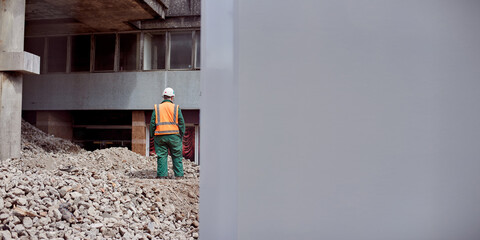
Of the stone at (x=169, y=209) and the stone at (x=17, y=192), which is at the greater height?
the stone at (x=17, y=192)

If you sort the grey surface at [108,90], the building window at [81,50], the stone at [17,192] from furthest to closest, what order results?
the building window at [81,50], the grey surface at [108,90], the stone at [17,192]

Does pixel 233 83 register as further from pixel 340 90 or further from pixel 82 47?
pixel 82 47

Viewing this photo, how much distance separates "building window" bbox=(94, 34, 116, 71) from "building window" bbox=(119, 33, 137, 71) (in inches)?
14.6

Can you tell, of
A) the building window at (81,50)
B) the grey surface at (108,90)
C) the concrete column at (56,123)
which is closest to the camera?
the grey surface at (108,90)

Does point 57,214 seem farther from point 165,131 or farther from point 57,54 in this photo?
point 57,54

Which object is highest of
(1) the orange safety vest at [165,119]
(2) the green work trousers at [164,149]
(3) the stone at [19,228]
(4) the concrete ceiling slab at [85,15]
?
(4) the concrete ceiling slab at [85,15]

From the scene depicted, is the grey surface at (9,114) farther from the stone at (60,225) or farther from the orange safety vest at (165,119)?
the stone at (60,225)

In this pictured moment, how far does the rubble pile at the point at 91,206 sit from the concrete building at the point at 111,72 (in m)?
6.69

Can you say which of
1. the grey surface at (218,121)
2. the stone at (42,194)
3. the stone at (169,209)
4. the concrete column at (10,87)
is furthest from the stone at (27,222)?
the concrete column at (10,87)

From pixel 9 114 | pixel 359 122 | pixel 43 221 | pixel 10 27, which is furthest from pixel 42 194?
pixel 10 27

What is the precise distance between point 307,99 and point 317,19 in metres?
0.35

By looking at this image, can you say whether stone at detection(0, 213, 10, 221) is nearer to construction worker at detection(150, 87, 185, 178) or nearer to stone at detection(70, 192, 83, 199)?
stone at detection(70, 192, 83, 199)

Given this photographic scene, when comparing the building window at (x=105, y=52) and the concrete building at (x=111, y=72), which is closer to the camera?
the concrete building at (x=111, y=72)

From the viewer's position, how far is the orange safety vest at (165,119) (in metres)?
7.85
